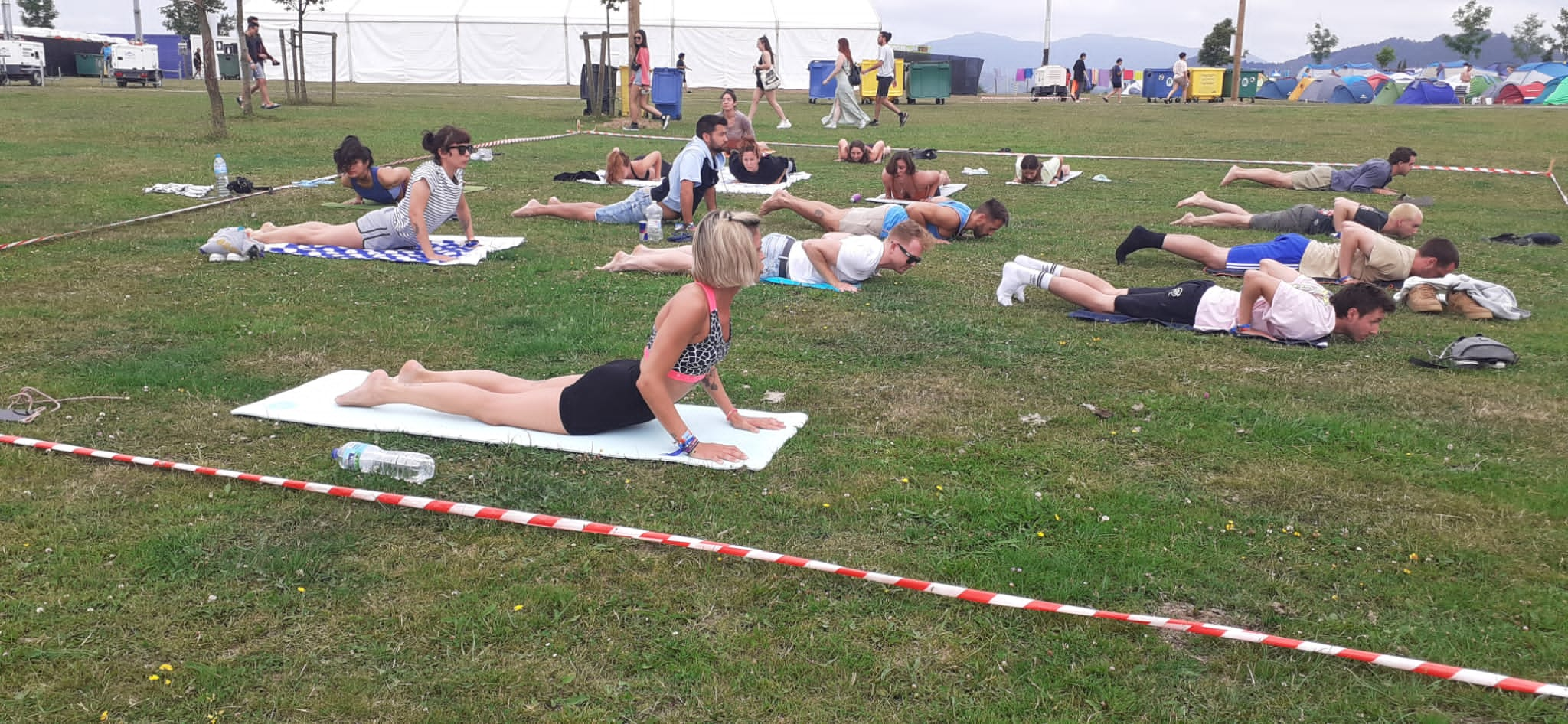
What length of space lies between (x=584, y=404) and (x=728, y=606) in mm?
1571

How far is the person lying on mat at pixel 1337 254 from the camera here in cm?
800

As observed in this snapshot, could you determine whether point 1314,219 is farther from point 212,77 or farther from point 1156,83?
point 1156,83

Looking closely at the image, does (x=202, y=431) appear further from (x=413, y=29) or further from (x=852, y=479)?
(x=413, y=29)

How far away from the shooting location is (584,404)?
4.77m

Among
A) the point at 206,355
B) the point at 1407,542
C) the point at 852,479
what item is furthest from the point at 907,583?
the point at 206,355

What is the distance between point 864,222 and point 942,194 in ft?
13.8

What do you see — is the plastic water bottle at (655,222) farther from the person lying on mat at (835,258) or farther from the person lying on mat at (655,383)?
the person lying on mat at (655,383)

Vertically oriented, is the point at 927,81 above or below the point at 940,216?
above

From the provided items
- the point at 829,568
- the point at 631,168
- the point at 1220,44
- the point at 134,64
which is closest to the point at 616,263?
the point at 829,568

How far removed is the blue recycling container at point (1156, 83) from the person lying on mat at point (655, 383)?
40.9 meters

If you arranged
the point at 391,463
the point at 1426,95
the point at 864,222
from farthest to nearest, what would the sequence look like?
the point at 1426,95 < the point at 864,222 < the point at 391,463

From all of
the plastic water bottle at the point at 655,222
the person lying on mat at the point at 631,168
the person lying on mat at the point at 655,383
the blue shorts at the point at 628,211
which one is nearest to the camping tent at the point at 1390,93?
the person lying on mat at the point at 631,168

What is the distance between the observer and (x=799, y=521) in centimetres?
414

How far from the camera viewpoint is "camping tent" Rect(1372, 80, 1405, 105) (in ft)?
141
